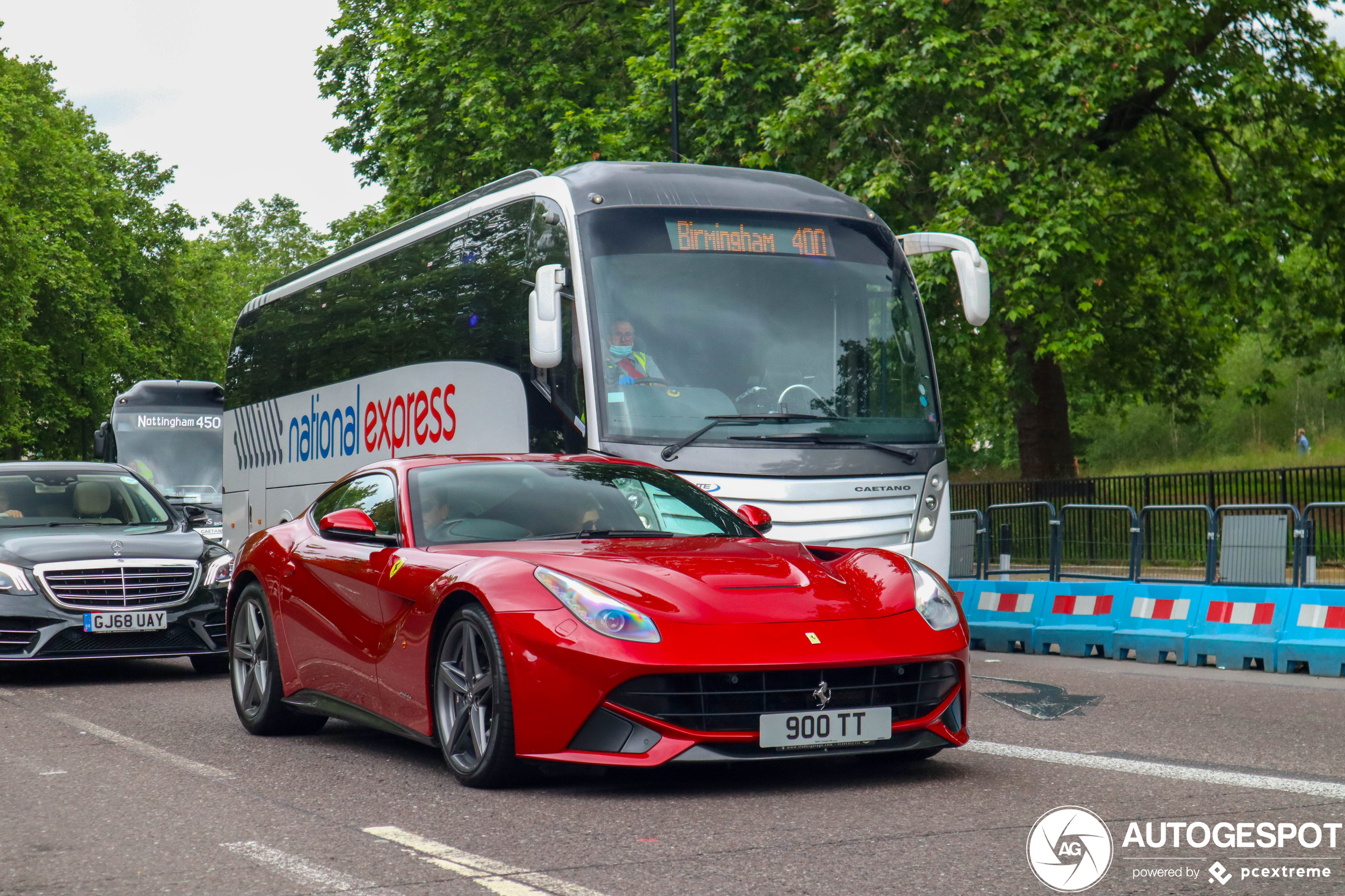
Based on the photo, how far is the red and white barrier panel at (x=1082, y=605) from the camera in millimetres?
13031

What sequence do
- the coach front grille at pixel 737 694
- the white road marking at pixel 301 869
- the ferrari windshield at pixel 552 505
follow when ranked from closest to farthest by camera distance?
the white road marking at pixel 301 869
the coach front grille at pixel 737 694
the ferrari windshield at pixel 552 505

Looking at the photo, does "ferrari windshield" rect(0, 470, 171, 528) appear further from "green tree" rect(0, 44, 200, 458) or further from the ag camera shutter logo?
"green tree" rect(0, 44, 200, 458)

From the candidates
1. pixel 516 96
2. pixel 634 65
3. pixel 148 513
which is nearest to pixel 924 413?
pixel 148 513

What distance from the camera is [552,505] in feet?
22.6

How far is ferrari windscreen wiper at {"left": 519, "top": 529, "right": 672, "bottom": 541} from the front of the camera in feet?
21.8

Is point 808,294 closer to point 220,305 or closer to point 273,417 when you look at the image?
point 273,417

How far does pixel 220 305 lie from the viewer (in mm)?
60312

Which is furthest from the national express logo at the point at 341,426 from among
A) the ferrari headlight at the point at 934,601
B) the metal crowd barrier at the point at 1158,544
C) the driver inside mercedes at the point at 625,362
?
the ferrari headlight at the point at 934,601

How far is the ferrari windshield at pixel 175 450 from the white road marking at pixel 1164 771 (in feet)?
81.2

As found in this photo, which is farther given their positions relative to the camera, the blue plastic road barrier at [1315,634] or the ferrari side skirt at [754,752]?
the blue plastic road barrier at [1315,634]

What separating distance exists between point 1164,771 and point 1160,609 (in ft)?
21.8

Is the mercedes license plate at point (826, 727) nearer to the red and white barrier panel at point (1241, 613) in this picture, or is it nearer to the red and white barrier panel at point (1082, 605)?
the red and white barrier panel at point (1241, 613)

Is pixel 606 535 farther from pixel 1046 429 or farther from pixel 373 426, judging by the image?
pixel 1046 429

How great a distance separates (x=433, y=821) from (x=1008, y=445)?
62.0 metres
